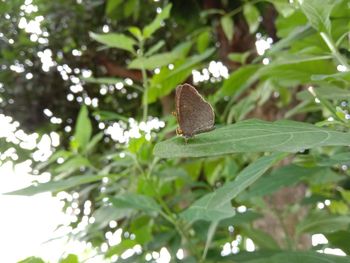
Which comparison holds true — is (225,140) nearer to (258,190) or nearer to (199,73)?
(258,190)

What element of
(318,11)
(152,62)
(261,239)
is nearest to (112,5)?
(152,62)

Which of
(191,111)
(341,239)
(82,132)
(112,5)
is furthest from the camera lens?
(112,5)

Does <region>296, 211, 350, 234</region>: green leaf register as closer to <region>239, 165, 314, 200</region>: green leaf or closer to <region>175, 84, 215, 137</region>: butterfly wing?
<region>239, 165, 314, 200</region>: green leaf

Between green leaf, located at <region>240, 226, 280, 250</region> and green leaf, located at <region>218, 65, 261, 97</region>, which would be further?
green leaf, located at <region>218, 65, 261, 97</region>

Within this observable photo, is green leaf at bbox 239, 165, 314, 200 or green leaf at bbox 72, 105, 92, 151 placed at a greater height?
green leaf at bbox 72, 105, 92, 151

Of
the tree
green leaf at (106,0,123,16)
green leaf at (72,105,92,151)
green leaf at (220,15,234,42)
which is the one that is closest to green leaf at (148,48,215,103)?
→ the tree

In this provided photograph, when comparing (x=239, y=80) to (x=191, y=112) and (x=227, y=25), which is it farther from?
(x=191, y=112)

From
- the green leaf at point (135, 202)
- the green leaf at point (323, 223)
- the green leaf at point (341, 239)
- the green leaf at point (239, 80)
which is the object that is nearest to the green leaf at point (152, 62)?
the green leaf at point (239, 80)
